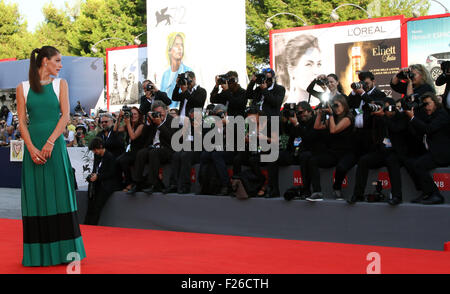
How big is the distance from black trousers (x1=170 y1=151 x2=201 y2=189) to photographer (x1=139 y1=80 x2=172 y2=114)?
129 centimetres

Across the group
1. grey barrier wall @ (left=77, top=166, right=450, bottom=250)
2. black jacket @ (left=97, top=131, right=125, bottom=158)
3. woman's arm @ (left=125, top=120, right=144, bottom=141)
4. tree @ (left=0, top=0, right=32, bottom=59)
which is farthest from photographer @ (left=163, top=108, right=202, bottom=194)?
tree @ (left=0, top=0, right=32, bottom=59)

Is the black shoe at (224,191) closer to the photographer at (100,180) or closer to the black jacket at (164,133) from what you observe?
the black jacket at (164,133)

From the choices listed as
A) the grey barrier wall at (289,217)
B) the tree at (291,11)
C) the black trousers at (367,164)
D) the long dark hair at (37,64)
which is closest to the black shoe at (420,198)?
the grey barrier wall at (289,217)

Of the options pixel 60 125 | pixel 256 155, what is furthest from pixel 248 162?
pixel 60 125

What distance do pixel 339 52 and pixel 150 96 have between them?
16.2 metres

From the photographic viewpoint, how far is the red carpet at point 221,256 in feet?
17.2

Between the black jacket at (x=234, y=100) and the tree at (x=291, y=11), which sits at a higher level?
the tree at (x=291, y=11)

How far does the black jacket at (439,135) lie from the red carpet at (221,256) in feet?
3.75

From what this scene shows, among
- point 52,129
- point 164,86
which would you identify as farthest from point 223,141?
point 164,86

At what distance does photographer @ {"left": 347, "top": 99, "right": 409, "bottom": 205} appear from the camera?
705 centimetres

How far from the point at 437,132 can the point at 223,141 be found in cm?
277

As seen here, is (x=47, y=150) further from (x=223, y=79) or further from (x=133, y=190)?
(x=223, y=79)

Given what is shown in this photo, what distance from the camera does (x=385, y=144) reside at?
282 inches
